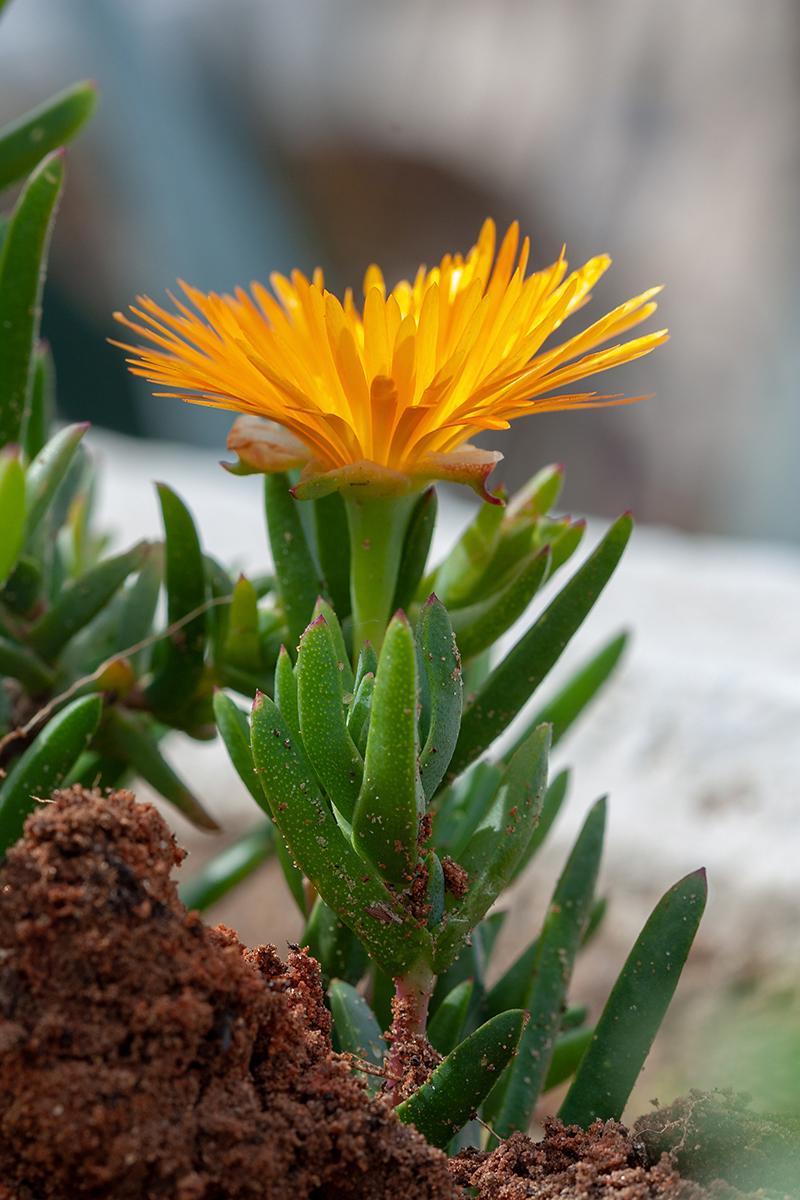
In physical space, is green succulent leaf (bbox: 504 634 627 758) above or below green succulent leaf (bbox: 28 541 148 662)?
above

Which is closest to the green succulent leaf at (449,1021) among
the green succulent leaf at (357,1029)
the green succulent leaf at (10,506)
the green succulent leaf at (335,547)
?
the green succulent leaf at (357,1029)

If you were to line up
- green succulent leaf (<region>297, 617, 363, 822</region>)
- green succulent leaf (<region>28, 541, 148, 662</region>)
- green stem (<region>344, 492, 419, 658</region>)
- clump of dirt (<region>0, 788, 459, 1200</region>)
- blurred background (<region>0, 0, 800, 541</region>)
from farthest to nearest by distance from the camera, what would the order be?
blurred background (<region>0, 0, 800, 541</region>)
green succulent leaf (<region>28, 541, 148, 662</region>)
green stem (<region>344, 492, 419, 658</region>)
green succulent leaf (<region>297, 617, 363, 822</region>)
clump of dirt (<region>0, 788, 459, 1200</region>)

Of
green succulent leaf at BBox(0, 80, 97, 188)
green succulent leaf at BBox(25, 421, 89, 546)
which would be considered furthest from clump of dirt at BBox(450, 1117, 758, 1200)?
green succulent leaf at BBox(0, 80, 97, 188)

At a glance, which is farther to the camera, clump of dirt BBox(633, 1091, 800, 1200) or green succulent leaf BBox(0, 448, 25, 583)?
green succulent leaf BBox(0, 448, 25, 583)

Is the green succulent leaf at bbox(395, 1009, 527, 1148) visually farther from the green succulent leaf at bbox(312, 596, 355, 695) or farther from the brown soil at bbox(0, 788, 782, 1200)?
the green succulent leaf at bbox(312, 596, 355, 695)

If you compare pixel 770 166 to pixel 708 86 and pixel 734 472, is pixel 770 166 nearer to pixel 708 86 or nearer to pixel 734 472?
pixel 708 86

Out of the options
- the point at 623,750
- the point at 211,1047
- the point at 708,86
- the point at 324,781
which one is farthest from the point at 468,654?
the point at 708,86

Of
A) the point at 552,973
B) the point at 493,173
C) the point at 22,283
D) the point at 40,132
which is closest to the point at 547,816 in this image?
the point at 552,973

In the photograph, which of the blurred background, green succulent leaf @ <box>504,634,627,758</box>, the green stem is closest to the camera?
the green stem
